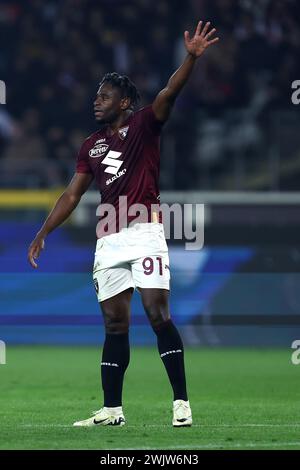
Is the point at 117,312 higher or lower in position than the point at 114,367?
higher

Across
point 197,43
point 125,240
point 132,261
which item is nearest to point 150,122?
point 197,43

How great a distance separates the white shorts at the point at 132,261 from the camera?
8.02 meters

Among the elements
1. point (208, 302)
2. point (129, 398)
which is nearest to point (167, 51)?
point (208, 302)

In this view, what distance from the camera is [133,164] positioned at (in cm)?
812

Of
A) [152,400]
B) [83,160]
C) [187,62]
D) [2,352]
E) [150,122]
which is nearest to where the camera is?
[187,62]

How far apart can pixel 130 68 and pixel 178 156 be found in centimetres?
289

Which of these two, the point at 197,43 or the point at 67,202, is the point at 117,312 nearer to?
the point at 67,202

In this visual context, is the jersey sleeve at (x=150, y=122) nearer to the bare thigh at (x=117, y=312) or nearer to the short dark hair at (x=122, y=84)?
the short dark hair at (x=122, y=84)

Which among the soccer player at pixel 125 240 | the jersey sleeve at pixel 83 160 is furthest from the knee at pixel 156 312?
the jersey sleeve at pixel 83 160

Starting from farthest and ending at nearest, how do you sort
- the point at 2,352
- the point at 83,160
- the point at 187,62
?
the point at 2,352 < the point at 83,160 < the point at 187,62

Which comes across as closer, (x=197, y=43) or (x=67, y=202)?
(x=197, y=43)

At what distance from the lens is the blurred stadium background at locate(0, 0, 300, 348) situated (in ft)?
52.4

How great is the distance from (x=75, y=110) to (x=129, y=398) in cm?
1036

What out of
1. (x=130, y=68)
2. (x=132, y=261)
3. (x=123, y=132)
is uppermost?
(x=130, y=68)
